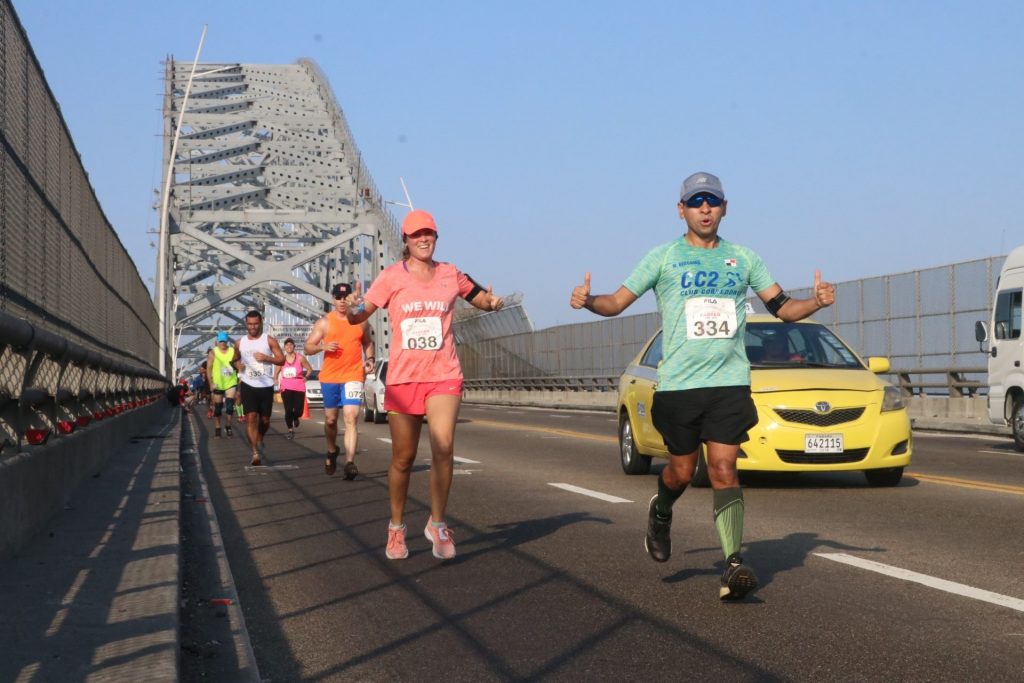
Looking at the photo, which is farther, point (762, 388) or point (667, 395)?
point (762, 388)

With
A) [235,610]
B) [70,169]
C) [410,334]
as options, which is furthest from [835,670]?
[70,169]

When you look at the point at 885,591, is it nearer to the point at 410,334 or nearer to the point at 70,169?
the point at 410,334

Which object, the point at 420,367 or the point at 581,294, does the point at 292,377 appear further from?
the point at 581,294

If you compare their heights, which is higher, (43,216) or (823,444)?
(43,216)

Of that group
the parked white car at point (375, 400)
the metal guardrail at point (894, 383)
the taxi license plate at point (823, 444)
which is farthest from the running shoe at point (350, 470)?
the parked white car at point (375, 400)

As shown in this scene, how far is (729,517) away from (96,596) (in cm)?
271

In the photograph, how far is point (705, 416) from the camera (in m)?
6.85

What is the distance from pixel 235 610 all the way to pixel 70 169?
8544 millimetres

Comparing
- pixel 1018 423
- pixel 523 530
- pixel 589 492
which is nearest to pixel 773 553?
pixel 523 530

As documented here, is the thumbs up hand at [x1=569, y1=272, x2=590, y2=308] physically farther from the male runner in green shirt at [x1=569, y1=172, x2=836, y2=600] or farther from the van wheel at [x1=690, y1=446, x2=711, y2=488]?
the van wheel at [x1=690, y1=446, x2=711, y2=488]

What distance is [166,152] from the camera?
78.4 m

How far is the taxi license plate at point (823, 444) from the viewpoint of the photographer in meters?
11.9

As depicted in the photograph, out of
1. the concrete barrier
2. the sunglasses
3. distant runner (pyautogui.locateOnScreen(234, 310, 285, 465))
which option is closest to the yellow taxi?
the concrete barrier

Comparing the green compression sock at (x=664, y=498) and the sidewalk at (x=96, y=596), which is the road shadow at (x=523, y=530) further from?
the sidewalk at (x=96, y=596)
